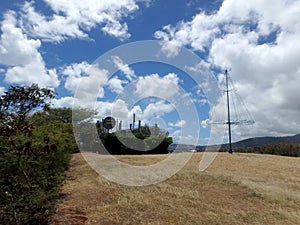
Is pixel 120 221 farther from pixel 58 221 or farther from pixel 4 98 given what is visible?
pixel 4 98

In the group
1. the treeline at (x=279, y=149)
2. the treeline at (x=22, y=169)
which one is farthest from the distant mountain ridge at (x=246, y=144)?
the treeline at (x=22, y=169)

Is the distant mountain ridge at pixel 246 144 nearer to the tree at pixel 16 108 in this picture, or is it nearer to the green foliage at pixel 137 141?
the green foliage at pixel 137 141

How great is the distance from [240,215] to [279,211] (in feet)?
3.14

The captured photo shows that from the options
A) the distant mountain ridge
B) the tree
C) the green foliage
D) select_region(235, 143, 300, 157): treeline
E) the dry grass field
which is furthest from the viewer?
select_region(235, 143, 300, 157): treeline

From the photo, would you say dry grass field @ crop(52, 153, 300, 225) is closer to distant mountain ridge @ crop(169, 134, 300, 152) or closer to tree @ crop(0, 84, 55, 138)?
tree @ crop(0, 84, 55, 138)

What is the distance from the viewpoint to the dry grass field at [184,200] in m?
5.18

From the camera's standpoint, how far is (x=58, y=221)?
15.4 feet

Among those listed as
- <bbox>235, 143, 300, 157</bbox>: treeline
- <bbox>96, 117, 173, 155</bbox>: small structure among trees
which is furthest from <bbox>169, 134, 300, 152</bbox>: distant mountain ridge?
<bbox>96, 117, 173, 155</bbox>: small structure among trees

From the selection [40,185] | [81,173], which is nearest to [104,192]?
[40,185]

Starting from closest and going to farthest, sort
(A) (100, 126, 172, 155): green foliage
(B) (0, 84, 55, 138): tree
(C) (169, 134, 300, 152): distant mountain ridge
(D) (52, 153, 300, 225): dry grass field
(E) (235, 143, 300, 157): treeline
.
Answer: (B) (0, 84, 55, 138): tree → (D) (52, 153, 300, 225): dry grass field → (C) (169, 134, 300, 152): distant mountain ridge → (A) (100, 126, 172, 155): green foliage → (E) (235, 143, 300, 157): treeline

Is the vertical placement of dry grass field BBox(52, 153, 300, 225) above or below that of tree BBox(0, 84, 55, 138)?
below

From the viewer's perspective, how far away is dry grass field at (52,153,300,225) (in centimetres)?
518

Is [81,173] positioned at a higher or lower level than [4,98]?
lower

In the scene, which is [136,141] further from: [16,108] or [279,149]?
[16,108]
